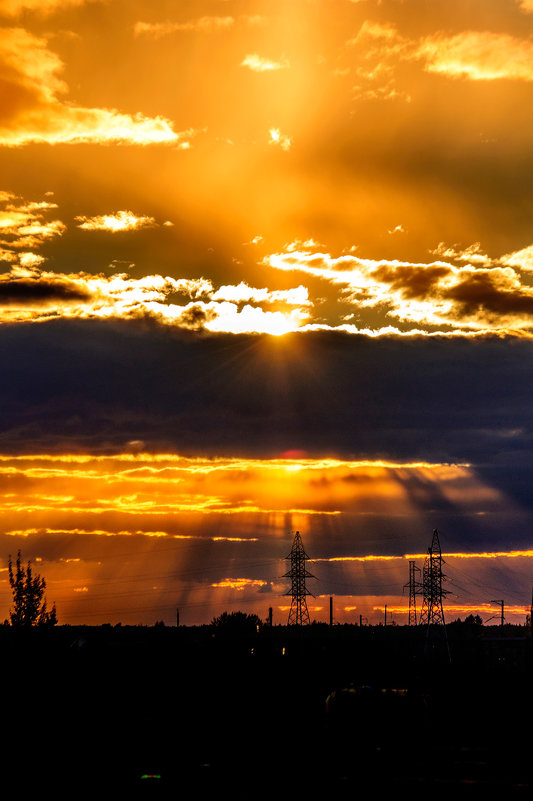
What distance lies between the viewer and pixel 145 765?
3712cm

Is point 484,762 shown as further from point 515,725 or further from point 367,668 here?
point 367,668

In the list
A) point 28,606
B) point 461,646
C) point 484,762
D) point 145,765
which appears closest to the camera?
point 145,765

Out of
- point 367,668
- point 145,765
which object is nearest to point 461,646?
point 367,668

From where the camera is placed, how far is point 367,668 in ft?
291

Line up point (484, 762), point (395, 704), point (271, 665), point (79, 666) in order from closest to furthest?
point (484, 762), point (395, 704), point (79, 666), point (271, 665)

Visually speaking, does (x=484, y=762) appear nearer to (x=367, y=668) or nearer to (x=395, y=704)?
(x=395, y=704)

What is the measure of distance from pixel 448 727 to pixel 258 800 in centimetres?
2511

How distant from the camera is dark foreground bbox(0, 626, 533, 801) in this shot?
33.8 metres

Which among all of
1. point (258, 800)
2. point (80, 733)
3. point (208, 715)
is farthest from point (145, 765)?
point (208, 715)

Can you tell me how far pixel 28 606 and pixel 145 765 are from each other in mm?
128326

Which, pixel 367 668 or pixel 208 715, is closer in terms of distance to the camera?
pixel 208 715

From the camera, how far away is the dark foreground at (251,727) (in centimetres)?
3378

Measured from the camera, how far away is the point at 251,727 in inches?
1998

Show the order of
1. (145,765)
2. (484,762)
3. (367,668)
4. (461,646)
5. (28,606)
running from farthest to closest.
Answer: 1. (28,606)
2. (461,646)
3. (367,668)
4. (484,762)
5. (145,765)
